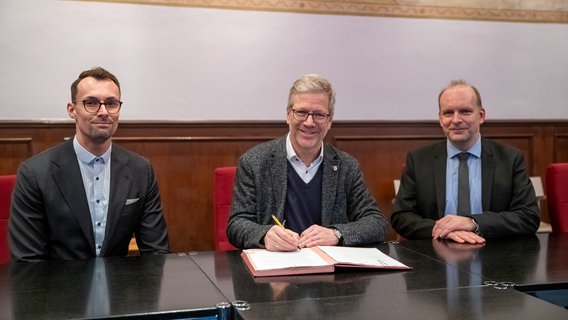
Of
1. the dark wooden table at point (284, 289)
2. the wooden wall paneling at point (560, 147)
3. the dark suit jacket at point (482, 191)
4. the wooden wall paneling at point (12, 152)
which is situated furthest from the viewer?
the wooden wall paneling at point (560, 147)

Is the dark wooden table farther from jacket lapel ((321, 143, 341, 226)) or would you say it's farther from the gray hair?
the gray hair

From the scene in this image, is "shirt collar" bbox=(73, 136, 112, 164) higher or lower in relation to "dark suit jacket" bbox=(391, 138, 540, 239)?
higher

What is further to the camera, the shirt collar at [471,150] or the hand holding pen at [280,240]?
the shirt collar at [471,150]

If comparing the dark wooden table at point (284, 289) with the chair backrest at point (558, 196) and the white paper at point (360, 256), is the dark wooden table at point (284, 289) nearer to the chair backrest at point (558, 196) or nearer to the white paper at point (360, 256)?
the white paper at point (360, 256)

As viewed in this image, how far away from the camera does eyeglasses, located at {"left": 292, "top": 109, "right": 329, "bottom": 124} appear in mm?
2336

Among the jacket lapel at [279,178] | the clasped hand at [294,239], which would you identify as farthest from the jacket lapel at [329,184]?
the clasped hand at [294,239]

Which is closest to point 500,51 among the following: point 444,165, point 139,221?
point 444,165

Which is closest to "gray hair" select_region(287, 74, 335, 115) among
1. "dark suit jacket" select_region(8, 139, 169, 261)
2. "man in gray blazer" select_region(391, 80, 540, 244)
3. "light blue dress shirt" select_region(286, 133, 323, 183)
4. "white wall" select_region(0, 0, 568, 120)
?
"light blue dress shirt" select_region(286, 133, 323, 183)

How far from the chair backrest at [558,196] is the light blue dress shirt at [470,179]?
38cm

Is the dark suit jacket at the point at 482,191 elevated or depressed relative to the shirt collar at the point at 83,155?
depressed

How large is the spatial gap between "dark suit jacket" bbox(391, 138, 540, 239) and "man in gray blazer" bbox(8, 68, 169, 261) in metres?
1.14

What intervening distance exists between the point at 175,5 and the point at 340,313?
300cm

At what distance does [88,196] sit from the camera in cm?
228

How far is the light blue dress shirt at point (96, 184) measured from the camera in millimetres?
2275
